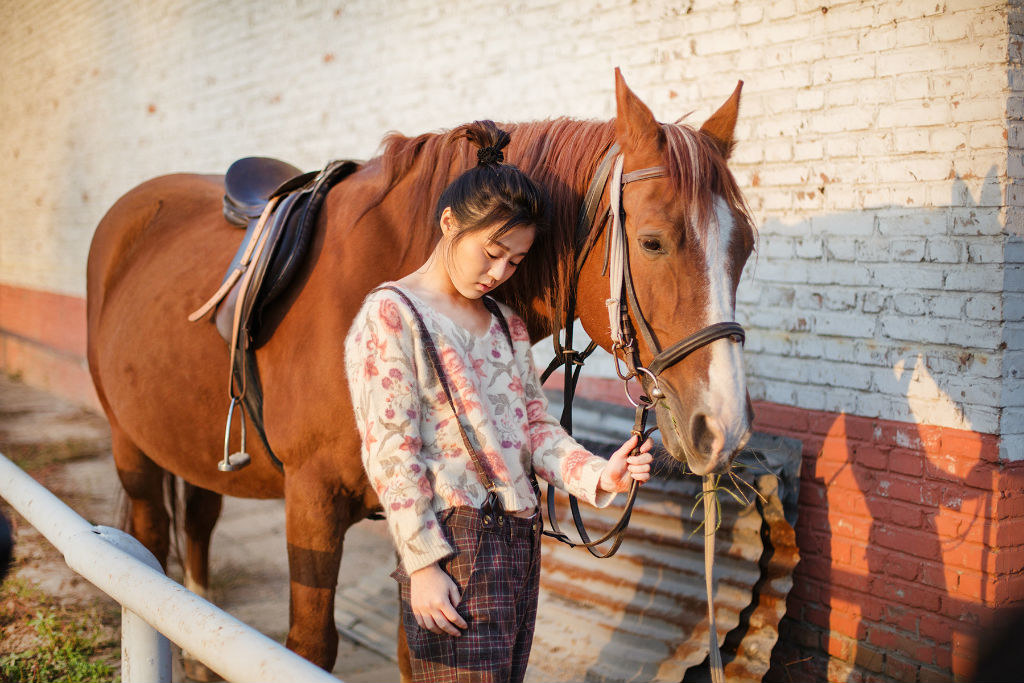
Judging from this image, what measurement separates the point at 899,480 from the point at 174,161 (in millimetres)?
7258

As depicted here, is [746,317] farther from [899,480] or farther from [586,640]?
[586,640]

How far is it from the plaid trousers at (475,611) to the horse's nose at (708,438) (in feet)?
1.46

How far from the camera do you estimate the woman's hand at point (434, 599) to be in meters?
1.42

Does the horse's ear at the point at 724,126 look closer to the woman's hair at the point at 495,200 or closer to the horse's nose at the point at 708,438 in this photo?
the woman's hair at the point at 495,200

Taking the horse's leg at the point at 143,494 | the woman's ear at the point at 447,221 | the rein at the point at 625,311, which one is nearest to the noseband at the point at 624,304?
the rein at the point at 625,311

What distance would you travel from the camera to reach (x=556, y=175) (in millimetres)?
1957

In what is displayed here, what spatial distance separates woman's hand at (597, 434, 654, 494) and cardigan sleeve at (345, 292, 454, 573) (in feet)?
1.24

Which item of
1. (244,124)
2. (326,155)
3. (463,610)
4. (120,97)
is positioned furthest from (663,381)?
(120,97)

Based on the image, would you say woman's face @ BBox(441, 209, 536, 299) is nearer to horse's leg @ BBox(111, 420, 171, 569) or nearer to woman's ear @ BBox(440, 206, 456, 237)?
woman's ear @ BBox(440, 206, 456, 237)

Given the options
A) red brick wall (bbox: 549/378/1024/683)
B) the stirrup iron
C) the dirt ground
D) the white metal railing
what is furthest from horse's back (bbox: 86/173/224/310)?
red brick wall (bbox: 549/378/1024/683)

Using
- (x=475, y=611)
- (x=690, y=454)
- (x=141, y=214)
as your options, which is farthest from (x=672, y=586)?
(x=141, y=214)

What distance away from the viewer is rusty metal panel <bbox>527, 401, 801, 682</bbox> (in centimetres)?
299

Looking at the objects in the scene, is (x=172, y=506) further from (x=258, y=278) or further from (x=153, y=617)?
(x=153, y=617)

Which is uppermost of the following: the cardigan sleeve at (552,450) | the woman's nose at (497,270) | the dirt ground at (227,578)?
the woman's nose at (497,270)
